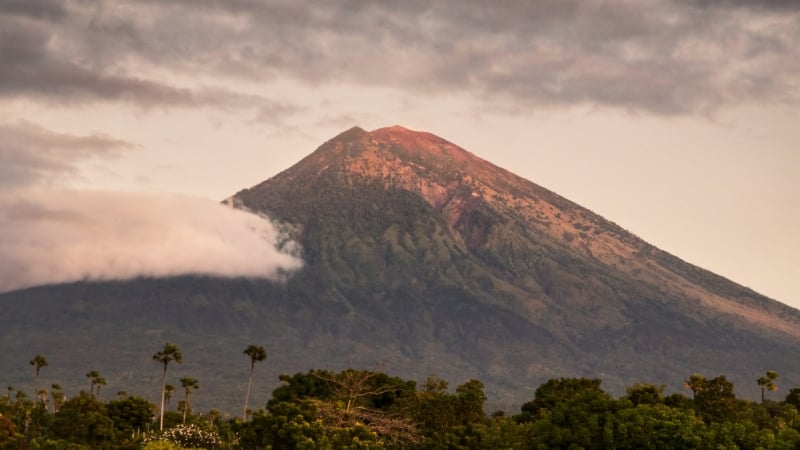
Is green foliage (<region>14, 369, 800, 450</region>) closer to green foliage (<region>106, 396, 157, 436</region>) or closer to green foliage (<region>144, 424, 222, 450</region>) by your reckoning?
green foliage (<region>144, 424, 222, 450</region>)

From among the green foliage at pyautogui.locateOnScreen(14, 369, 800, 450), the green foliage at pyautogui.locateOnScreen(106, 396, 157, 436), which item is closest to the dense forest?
the green foliage at pyautogui.locateOnScreen(14, 369, 800, 450)

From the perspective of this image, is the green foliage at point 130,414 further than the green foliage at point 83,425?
Yes

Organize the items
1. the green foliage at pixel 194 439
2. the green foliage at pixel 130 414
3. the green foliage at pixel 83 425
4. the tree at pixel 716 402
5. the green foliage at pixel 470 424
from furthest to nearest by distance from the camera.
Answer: the green foliage at pixel 130 414
the green foliage at pixel 83 425
the green foliage at pixel 194 439
the tree at pixel 716 402
the green foliage at pixel 470 424

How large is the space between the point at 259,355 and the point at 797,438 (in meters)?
106

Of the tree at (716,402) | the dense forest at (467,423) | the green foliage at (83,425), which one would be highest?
the tree at (716,402)

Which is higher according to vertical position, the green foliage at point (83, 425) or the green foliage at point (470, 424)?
the green foliage at point (470, 424)

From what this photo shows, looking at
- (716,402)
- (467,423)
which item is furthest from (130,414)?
(716,402)

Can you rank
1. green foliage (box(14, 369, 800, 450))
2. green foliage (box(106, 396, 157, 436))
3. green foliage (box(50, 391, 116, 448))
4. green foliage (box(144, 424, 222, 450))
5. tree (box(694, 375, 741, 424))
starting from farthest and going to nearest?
green foliage (box(106, 396, 157, 436)), green foliage (box(50, 391, 116, 448)), green foliage (box(144, 424, 222, 450)), tree (box(694, 375, 741, 424)), green foliage (box(14, 369, 800, 450))

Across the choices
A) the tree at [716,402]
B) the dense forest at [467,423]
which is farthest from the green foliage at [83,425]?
the tree at [716,402]

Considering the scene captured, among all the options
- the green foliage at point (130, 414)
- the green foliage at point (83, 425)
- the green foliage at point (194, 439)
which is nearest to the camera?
the green foliage at point (194, 439)

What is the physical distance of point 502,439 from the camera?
9888cm

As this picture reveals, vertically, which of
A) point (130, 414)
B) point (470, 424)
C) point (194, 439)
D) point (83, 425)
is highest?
point (470, 424)

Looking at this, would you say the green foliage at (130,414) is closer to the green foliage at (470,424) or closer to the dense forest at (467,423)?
the dense forest at (467,423)

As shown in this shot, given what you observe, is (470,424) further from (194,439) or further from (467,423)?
(194,439)
